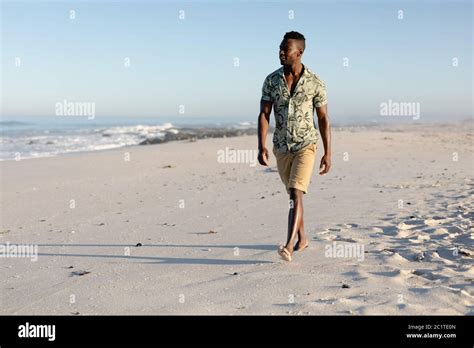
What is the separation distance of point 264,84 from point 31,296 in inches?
109

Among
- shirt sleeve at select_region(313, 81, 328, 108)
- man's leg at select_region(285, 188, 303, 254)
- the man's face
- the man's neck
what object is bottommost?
man's leg at select_region(285, 188, 303, 254)

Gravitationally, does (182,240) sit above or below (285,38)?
below

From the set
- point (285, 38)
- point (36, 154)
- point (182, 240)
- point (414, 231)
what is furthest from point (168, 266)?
point (36, 154)

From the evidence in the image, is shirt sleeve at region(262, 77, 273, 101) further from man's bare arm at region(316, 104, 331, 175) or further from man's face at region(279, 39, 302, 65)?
man's bare arm at region(316, 104, 331, 175)

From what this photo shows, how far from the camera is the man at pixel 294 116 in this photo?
4.94 metres

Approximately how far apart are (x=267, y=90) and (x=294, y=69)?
32cm

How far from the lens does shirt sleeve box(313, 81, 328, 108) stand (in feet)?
16.6

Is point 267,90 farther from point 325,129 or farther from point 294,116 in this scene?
point 325,129

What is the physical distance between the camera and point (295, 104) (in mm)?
4980
